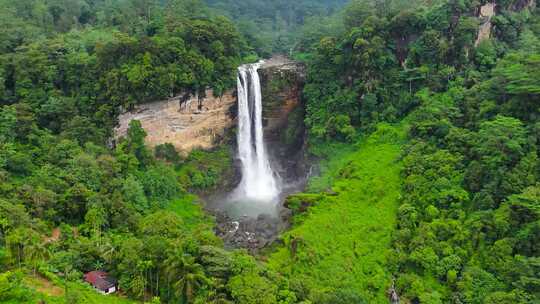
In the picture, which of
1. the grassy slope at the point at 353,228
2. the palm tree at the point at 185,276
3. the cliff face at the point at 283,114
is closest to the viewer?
the palm tree at the point at 185,276

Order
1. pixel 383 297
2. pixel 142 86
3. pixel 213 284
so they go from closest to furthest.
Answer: pixel 213 284 → pixel 383 297 → pixel 142 86

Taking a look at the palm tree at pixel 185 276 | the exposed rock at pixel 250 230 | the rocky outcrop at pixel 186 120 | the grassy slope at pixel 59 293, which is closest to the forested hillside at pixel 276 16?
the rocky outcrop at pixel 186 120

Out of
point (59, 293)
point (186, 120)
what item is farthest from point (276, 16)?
point (59, 293)

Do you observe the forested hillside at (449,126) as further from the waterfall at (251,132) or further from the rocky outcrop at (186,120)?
the rocky outcrop at (186,120)

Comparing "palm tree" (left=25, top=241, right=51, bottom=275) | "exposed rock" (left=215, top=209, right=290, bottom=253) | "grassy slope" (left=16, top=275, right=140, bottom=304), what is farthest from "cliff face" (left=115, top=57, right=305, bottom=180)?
"grassy slope" (left=16, top=275, right=140, bottom=304)

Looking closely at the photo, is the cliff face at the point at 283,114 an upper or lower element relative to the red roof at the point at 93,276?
upper

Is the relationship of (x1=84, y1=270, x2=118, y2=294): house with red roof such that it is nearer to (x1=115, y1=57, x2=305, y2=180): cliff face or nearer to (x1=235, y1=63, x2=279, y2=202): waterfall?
(x1=115, y1=57, x2=305, y2=180): cliff face

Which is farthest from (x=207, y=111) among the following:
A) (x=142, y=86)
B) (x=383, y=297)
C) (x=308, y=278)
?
(x=383, y=297)

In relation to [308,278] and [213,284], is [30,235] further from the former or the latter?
[308,278]
